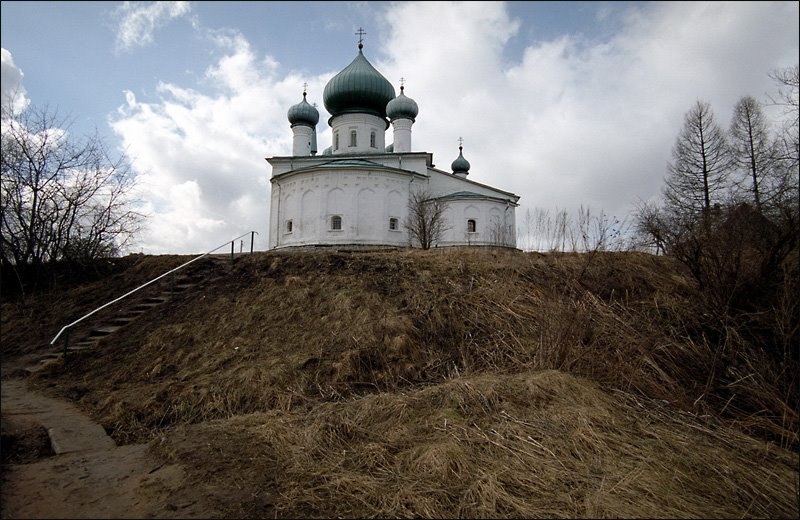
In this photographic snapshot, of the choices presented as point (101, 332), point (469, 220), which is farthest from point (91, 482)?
point (469, 220)

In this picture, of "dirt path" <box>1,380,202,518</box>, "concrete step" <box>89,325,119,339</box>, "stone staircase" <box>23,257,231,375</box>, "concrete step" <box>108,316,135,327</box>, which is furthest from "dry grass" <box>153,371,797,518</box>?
"concrete step" <box>108,316,135,327</box>

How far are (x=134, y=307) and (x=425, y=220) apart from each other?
12.2 metres

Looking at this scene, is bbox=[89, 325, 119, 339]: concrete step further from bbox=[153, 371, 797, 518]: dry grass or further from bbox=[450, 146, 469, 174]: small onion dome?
bbox=[450, 146, 469, 174]: small onion dome

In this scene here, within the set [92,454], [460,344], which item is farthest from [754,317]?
[92,454]

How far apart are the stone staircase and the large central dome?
17.9 metres

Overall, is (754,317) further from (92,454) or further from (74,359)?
(74,359)

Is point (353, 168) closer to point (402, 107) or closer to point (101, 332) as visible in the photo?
point (402, 107)

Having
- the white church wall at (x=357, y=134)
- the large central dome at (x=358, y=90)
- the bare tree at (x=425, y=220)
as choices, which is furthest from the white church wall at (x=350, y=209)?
the large central dome at (x=358, y=90)

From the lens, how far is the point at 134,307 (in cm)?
887

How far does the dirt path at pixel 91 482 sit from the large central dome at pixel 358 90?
80.8 ft

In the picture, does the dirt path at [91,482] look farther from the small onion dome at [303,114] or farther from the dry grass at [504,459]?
the small onion dome at [303,114]

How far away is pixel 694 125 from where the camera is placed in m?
19.4

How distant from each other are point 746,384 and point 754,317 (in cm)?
82

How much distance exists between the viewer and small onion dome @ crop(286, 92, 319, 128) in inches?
1092
